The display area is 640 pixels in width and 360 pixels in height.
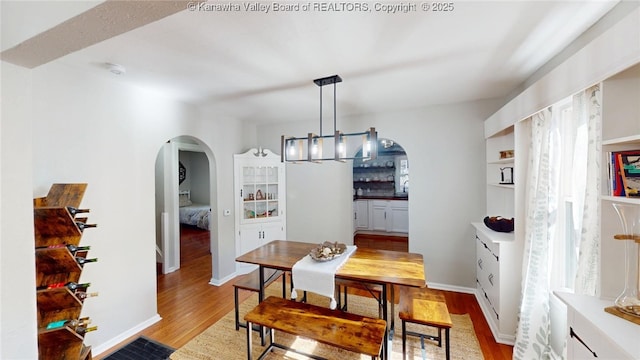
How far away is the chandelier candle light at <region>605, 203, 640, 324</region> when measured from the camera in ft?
3.84

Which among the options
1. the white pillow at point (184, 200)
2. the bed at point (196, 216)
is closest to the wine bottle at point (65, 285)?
the bed at point (196, 216)

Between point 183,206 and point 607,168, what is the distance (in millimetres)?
8669

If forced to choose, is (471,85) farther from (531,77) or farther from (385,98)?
(385,98)

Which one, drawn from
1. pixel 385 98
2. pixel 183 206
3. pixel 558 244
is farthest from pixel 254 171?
pixel 183 206

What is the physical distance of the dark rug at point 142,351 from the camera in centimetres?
221

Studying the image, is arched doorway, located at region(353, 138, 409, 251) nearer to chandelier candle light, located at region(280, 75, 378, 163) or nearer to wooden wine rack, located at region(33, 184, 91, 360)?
chandelier candle light, located at region(280, 75, 378, 163)

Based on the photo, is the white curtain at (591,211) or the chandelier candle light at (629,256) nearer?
the chandelier candle light at (629,256)

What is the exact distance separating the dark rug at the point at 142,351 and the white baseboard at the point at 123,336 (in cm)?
11

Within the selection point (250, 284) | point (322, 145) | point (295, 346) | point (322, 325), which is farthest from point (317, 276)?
point (322, 145)

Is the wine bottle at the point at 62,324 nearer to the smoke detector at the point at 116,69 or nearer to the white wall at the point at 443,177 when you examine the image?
the smoke detector at the point at 116,69

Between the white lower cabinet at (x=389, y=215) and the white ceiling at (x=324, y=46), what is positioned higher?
the white ceiling at (x=324, y=46)

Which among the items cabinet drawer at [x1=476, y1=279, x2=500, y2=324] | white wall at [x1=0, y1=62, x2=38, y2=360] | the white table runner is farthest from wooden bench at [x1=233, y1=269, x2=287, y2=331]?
cabinet drawer at [x1=476, y1=279, x2=500, y2=324]

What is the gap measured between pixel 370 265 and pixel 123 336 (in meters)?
2.46

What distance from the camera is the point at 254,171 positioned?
423cm
